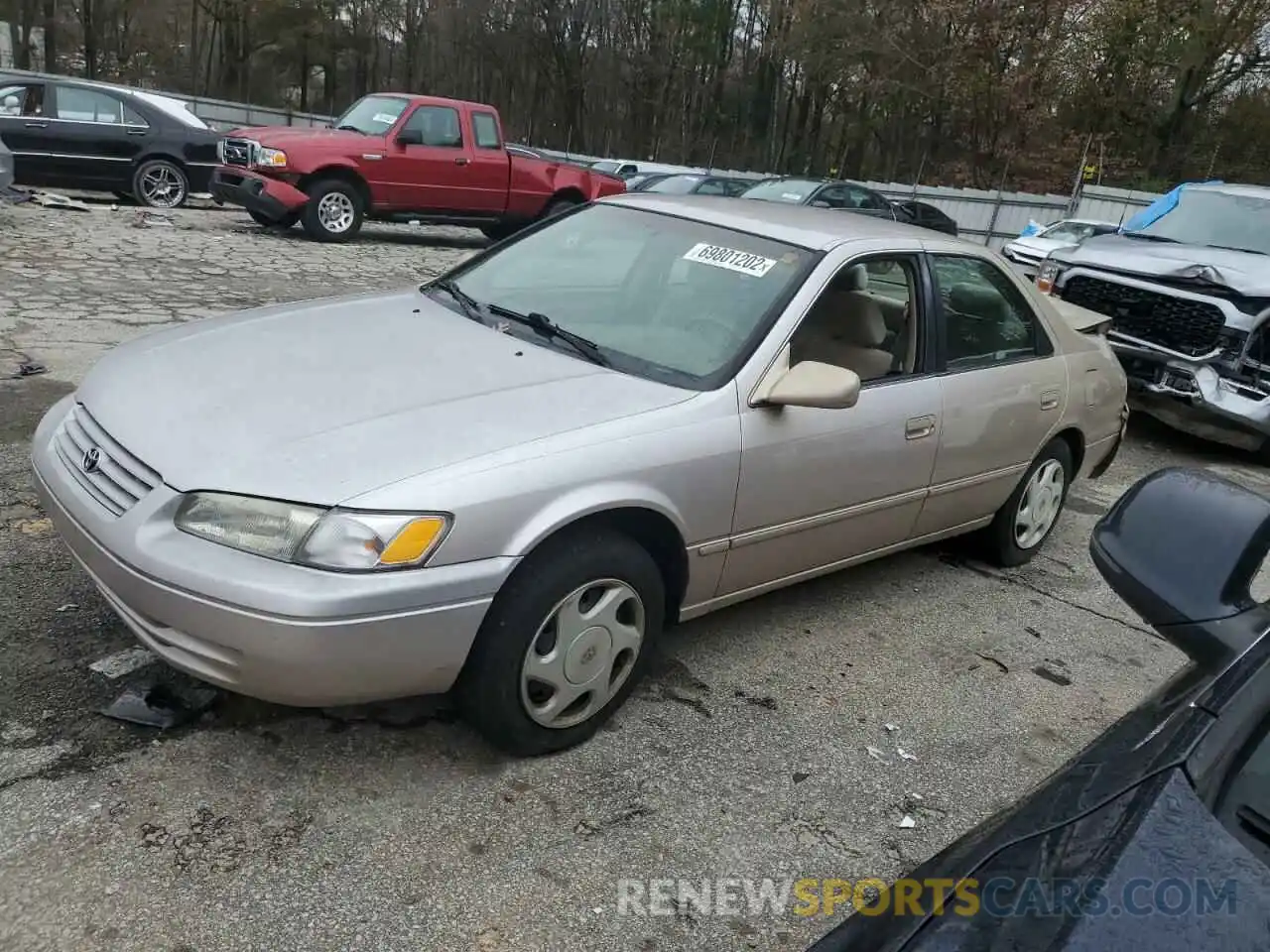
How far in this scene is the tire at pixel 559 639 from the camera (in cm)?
266

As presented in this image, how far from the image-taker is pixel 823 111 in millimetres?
36969

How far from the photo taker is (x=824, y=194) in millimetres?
15422

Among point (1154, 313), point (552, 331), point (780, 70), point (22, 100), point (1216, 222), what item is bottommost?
point (552, 331)

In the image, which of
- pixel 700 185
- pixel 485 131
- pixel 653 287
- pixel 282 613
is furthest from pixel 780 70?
pixel 282 613

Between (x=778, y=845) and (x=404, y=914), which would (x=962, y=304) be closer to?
(x=778, y=845)

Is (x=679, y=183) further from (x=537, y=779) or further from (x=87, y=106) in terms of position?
(x=537, y=779)

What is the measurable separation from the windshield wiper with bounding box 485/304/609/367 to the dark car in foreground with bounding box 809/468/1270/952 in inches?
74.1

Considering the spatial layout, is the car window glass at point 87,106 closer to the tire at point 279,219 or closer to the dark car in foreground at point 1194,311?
the tire at point 279,219

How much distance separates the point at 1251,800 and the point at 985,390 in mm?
2904

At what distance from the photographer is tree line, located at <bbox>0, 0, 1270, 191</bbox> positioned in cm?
2759

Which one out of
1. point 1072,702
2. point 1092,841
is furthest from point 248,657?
point 1072,702

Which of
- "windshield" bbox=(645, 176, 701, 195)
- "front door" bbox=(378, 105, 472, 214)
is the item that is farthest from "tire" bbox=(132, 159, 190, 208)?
"windshield" bbox=(645, 176, 701, 195)

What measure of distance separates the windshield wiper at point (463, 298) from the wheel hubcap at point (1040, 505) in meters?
2.56

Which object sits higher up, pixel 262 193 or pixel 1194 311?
pixel 1194 311
